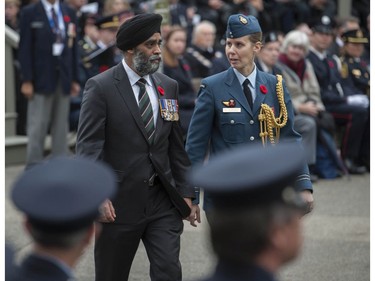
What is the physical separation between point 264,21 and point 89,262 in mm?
9222

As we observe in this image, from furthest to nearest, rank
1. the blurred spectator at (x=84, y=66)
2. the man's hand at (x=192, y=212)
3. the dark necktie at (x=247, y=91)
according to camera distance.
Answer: the blurred spectator at (x=84, y=66)
the dark necktie at (x=247, y=91)
the man's hand at (x=192, y=212)

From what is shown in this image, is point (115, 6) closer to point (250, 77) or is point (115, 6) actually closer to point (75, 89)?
point (75, 89)

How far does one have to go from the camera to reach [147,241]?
17.0 feet

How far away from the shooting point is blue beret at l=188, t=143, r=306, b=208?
8.04 feet

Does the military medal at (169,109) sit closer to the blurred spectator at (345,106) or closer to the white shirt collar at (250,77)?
the white shirt collar at (250,77)

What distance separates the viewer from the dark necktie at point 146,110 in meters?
5.12

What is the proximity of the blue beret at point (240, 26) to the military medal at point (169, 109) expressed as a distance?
533mm

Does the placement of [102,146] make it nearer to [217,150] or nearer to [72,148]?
[217,150]

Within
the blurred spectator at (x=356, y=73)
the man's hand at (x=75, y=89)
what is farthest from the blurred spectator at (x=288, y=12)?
the man's hand at (x=75, y=89)

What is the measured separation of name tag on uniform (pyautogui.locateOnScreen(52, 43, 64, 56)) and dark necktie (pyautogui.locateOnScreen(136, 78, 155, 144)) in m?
5.27

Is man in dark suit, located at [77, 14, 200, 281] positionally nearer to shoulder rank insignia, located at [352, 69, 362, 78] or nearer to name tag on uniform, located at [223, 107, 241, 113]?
name tag on uniform, located at [223, 107, 241, 113]

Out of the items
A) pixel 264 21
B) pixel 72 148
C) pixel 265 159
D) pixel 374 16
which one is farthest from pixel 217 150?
pixel 264 21

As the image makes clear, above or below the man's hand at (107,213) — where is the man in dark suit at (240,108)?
above

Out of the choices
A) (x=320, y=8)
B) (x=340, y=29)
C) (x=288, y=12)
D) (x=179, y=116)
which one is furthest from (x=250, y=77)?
(x=320, y=8)
